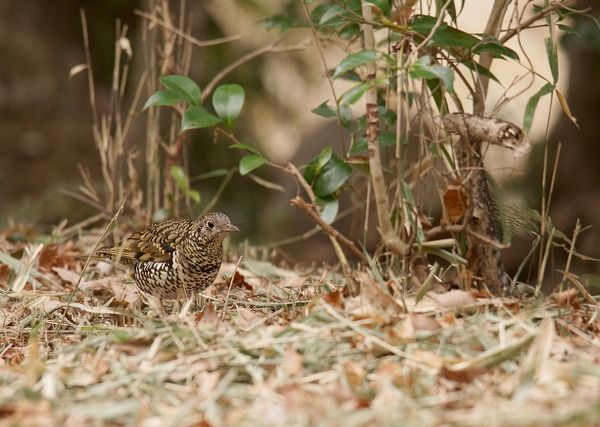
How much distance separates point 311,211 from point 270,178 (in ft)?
24.2

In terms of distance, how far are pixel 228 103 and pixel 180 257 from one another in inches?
36.7

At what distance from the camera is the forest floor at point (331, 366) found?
2461 mm

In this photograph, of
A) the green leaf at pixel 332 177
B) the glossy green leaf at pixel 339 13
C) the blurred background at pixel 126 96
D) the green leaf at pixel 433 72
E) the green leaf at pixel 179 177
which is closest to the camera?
the green leaf at pixel 433 72

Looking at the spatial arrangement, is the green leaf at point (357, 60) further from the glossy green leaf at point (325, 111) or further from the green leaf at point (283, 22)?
the green leaf at point (283, 22)

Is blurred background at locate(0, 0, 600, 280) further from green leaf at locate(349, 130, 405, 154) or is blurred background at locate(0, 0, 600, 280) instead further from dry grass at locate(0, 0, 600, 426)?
dry grass at locate(0, 0, 600, 426)

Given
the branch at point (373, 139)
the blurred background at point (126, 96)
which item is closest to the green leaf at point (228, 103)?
the branch at point (373, 139)

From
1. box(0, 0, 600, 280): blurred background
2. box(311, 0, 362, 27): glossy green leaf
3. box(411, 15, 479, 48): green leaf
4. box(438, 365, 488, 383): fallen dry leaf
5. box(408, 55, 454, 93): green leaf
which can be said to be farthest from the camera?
box(0, 0, 600, 280): blurred background

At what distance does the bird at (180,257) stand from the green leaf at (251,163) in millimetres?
611

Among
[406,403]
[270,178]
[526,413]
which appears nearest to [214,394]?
[406,403]

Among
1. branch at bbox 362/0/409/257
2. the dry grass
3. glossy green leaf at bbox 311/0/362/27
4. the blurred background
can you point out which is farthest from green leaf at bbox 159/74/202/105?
the blurred background

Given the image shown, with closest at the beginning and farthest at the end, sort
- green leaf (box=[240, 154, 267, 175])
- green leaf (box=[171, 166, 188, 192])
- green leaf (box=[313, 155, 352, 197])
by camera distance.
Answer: green leaf (box=[240, 154, 267, 175]) < green leaf (box=[313, 155, 352, 197]) < green leaf (box=[171, 166, 188, 192])

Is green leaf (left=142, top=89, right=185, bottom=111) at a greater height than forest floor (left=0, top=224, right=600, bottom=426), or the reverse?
green leaf (left=142, top=89, right=185, bottom=111)

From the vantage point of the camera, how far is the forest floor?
8.07 ft

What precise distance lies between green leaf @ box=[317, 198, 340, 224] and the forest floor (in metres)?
0.44
